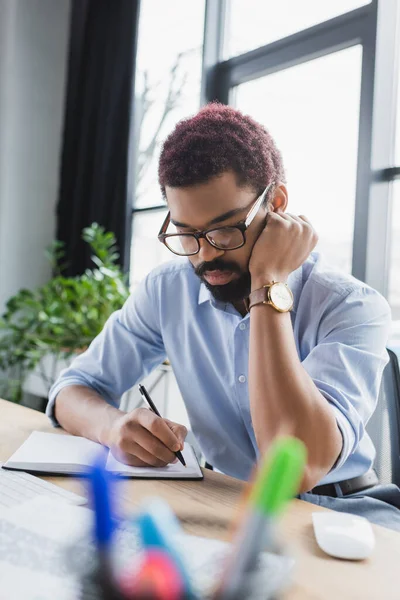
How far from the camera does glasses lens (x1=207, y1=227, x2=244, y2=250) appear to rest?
1.03 m

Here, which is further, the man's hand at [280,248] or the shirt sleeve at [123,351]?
the shirt sleeve at [123,351]

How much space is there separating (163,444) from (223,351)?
0.33 m

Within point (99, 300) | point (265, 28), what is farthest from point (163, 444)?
point (265, 28)

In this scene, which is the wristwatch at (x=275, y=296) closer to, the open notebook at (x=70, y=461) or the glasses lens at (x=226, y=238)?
the glasses lens at (x=226, y=238)

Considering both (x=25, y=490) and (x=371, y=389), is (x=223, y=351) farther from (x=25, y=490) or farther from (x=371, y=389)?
(x=25, y=490)

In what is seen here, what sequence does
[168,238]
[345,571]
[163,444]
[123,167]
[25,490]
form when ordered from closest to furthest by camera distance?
[345,571], [25,490], [163,444], [168,238], [123,167]

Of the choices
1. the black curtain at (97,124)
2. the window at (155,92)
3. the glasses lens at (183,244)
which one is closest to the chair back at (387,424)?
the glasses lens at (183,244)

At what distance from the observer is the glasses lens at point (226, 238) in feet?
3.39

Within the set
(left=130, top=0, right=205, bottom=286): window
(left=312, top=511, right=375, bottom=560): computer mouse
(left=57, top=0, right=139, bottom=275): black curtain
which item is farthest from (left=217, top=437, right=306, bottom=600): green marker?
(left=57, top=0, right=139, bottom=275): black curtain

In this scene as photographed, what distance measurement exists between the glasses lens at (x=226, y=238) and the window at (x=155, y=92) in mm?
1997

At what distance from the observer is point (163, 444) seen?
88cm

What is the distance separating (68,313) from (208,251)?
1.85m

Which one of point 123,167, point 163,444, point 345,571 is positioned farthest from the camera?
point 123,167

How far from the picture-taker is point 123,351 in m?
1.30
